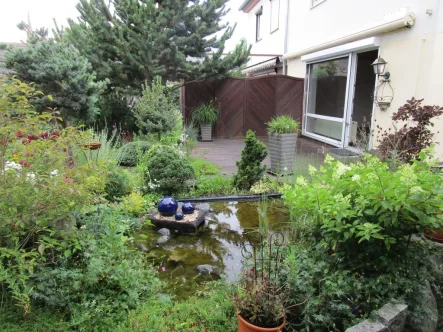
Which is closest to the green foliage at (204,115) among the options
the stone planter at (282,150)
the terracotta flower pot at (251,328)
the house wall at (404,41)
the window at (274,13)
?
the house wall at (404,41)

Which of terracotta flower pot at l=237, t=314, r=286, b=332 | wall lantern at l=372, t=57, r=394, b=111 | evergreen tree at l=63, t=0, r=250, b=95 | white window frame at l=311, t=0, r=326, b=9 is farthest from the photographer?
white window frame at l=311, t=0, r=326, b=9

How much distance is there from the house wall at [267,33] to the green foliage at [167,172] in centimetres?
876

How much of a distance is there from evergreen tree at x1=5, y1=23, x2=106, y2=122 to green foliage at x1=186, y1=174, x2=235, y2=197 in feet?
10.5

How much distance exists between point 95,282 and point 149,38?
7.51 metres

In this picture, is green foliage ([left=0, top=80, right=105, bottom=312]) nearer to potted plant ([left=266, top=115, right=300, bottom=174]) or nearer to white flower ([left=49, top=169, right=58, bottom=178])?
white flower ([left=49, top=169, right=58, bottom=178])

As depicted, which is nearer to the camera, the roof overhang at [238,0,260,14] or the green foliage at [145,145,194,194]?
the green foliage at [145,145,194,194]

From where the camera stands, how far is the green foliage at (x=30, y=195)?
78.6 inches

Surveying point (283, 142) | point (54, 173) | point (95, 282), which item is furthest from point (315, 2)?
point (95, 282)

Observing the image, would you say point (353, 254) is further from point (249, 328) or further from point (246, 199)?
point (246, 199)

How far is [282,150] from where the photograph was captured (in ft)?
18.3

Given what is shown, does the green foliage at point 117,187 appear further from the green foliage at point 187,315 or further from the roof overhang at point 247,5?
the roof overhang at point 247,5

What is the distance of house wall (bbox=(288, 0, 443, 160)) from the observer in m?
5.09

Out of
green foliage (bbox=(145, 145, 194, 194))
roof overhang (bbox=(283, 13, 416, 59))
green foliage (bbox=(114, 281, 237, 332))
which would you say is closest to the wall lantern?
roof overhang (bbox=(283, 13, 416, 59))

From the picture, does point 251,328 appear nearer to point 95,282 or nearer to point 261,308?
point 261,308
